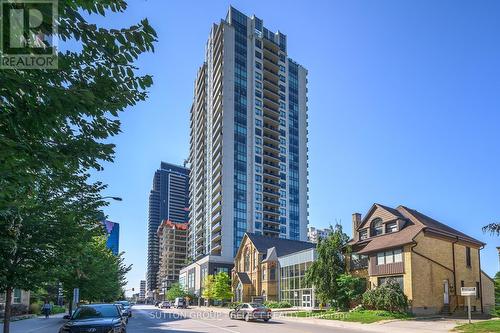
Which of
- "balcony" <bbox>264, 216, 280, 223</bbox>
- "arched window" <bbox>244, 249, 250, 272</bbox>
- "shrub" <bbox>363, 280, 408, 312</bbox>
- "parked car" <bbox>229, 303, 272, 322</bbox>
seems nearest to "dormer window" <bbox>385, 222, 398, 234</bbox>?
"shrub" <bbox>363, 280, 408, 312</bbox>

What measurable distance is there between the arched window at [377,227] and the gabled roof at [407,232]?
2.56ft

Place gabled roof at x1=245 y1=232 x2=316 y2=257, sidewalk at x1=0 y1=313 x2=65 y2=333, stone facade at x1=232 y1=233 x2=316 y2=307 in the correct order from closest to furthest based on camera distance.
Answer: sidewalk at x1=0 y1=313 x2=65 y2=333 → stone facade at x1=232 y1=233 x2=316 y2=307 → gabled roof at x1=245 y1=232 x2=316 y2=257

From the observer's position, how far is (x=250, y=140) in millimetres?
112125

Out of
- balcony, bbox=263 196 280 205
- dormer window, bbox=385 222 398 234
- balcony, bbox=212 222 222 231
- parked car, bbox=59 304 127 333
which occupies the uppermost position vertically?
balcony, bbox=263 196 280 205

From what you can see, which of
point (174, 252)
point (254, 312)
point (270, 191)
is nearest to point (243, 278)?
point (270, 191)

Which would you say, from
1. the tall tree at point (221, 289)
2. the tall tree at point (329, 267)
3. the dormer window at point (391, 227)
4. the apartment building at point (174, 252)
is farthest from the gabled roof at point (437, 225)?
the apartment building at point (174, 252)

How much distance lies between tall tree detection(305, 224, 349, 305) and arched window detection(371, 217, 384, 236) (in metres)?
2.68

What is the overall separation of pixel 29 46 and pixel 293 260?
5761 centimetres

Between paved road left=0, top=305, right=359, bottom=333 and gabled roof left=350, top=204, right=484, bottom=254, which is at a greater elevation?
gabled roof left=350, top=204, right=484, bottom=254

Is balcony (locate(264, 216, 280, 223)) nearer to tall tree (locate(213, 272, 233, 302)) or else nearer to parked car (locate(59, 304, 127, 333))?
tall tree (locate(213, 272, 233, 302))

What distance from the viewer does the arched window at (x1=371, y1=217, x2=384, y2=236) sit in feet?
134

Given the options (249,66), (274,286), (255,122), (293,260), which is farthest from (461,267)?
(249,66)

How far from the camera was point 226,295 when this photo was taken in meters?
79.2

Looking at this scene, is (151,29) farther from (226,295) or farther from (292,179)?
(292,179)
